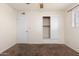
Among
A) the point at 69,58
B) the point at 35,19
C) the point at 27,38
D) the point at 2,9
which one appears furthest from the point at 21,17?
the point at 69,58

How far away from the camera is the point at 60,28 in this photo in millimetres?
6254

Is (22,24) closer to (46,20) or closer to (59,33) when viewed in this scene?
(46,20)

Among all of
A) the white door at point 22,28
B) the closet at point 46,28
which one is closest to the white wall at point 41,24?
the white door at point 22,28

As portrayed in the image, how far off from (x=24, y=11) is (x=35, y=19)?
71 centimetres

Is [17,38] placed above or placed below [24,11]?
below

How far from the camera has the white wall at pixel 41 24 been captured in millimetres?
6168

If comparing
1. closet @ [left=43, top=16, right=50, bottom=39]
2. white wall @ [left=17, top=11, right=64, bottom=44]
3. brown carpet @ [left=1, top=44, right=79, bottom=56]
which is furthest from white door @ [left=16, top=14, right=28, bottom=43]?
brown carpet @ [left=1, top=44, right=79, bottom=56]

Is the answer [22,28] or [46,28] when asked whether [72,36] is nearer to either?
[46,28]

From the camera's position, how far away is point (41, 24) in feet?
20.4

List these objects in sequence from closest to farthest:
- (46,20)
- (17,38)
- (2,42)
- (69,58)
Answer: (69,58), (2,42), (17,38), (46,20)

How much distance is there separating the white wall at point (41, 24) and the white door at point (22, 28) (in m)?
0.17

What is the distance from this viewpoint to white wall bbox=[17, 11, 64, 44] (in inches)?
243

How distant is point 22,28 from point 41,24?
40.2 inches

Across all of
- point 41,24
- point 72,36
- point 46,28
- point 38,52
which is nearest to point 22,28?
point 41,24
